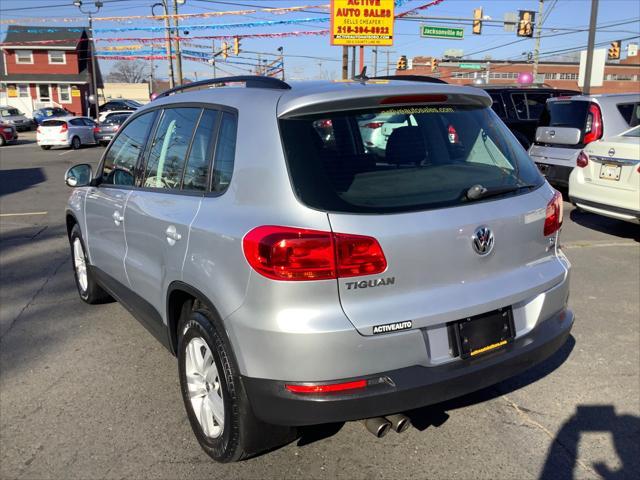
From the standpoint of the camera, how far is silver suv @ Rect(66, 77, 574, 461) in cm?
225

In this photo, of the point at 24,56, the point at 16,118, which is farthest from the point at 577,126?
the point at 24,56

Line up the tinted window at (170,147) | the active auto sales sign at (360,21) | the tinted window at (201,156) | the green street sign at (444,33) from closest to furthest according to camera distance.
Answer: the tinted window at (201,156) < the tinted window at (170,147) < the active auto sales sign at (360,21) < the green street sign at (444,33)

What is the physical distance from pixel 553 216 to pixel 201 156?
1860 millimetres

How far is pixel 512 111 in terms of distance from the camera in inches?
497

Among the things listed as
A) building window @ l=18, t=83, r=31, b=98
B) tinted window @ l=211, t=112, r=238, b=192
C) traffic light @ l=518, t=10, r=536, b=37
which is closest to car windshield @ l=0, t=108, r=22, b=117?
building window @ l=18, t=83, r=31, b=98

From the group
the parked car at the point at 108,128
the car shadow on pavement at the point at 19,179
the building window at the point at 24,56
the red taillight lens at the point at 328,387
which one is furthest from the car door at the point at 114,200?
the building window at the point at 24,56

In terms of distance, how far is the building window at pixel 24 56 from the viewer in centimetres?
4981

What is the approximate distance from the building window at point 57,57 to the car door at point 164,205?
2118 inches

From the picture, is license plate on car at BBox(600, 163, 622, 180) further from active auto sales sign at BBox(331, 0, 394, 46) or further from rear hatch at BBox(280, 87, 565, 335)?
active auto sales sign at BBox(331, 0, 394, 46)

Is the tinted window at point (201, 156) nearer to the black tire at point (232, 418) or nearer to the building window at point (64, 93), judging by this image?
the black tire at point (232, 418)

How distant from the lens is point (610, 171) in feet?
23.2

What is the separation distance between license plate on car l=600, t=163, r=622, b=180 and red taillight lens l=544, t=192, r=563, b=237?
4649mm

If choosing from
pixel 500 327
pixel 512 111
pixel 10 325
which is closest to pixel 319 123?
pixel 500 327

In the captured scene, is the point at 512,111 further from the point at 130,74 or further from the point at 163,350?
the point at 130,74
